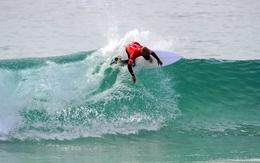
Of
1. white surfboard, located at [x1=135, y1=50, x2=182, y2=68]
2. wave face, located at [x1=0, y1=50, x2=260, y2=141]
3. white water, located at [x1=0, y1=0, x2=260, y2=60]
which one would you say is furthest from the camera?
white water, located at [x1=0, y1=0, x2=260, y2=60]

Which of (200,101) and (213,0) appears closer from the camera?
(200,101)

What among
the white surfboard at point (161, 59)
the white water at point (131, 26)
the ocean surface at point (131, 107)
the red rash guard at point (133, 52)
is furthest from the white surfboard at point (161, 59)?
the white water at point (131, 26)

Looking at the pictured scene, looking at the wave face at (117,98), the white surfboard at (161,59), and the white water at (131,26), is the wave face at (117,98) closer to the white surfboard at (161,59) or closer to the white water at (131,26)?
the white surfboard at (161,59)

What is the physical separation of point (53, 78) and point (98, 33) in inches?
360

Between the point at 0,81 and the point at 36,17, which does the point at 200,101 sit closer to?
the point at 0,81

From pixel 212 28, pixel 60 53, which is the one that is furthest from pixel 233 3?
pixel 60 53

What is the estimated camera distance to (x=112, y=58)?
15.3 meters

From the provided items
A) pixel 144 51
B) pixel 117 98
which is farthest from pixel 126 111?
pixel 144 51

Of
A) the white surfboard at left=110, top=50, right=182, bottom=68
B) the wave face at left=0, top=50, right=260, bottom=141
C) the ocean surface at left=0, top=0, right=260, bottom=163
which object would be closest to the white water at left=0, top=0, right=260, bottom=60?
the ocean surface at left=0, top=0, right=260, bottom=163

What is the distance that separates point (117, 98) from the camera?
13781mm

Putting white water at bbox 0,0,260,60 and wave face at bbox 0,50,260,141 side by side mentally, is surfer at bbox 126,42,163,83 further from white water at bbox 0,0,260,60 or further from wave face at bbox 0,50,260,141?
white water at bbox 0,0,260,60

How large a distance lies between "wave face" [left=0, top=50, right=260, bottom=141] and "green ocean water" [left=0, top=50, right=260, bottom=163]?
0.02 m

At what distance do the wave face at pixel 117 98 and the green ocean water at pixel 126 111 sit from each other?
0.08 ft

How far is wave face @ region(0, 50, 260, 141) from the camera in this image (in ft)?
41.9
